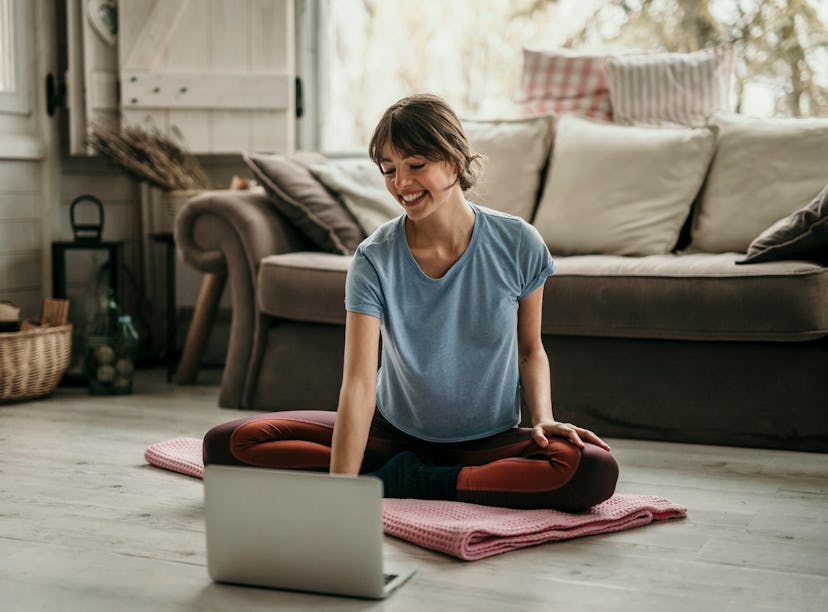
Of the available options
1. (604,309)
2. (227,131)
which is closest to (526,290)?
(604,309)

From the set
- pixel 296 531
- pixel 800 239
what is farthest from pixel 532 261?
pixel 800 239

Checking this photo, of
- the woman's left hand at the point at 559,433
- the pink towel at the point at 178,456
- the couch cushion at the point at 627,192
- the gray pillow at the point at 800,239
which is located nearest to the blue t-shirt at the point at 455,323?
the woman's left hand at the point at 559,433

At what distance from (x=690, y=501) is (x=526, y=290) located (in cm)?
57

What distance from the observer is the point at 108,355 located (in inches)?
140

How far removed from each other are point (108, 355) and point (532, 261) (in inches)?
77.6

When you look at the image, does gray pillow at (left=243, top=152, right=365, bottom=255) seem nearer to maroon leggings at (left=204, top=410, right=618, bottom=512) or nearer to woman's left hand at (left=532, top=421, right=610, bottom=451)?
maroon leggings at (left=204, top=410, right=618, bottom=512)

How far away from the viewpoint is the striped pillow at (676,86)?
352 centimetres

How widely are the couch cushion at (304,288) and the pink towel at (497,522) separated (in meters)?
1.11

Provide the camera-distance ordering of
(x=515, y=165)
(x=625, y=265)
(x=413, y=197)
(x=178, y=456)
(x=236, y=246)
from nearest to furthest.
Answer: (x=413, y=197)
(x=178, y=456)
(x=625, y=265)
(x=236, y=246)
(x=515, y=165)

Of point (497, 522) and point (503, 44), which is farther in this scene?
point (503, 44)

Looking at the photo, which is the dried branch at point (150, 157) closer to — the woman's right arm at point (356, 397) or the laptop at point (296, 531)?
the woman's right arm at point (356, 397)

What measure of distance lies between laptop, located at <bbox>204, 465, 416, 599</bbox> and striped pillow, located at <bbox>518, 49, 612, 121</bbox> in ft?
7.92

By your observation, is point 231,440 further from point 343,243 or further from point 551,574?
point 343,243

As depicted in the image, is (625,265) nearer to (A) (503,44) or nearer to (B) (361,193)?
(B) (361,193)
